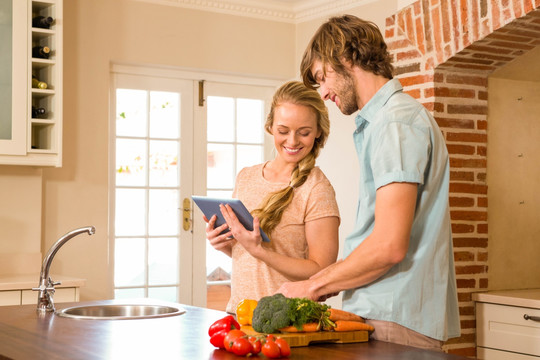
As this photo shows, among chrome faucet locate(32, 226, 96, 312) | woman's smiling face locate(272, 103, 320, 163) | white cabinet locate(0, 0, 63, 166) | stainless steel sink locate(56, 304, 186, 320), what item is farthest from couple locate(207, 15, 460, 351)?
white cabinet locate(0, 0, 63, 166)

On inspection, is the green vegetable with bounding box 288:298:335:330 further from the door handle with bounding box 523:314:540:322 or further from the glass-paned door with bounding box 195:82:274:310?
the glass-paned door with bounding box 195:82:274:310

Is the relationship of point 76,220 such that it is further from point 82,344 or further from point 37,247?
point 82,344

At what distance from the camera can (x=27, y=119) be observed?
14.1ft

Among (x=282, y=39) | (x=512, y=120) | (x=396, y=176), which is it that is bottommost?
(x=396, y=176)

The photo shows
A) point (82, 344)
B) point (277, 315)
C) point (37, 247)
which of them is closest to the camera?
point (277, 315)

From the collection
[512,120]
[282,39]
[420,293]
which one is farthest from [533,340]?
[282,39]

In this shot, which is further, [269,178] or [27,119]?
[27,119]

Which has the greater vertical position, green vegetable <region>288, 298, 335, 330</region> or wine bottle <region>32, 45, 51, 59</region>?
wine bottle <region>32, 45, 51, 59</region>

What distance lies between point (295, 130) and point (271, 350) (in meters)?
1.06

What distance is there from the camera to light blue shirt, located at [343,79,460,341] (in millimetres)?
1713

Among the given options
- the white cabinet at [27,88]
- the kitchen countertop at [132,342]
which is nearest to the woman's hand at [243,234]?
the kitchen countertop at [132,342]

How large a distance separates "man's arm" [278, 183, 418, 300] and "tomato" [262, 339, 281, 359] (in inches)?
11.3

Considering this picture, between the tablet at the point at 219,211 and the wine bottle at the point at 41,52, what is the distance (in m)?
2.41

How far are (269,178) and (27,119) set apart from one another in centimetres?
232
